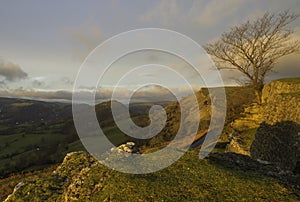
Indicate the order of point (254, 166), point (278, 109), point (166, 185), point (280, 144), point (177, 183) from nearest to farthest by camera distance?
point (166, 185) < point (177, 183) < point (254, 166) < point (280, 144) < point (278, 109)

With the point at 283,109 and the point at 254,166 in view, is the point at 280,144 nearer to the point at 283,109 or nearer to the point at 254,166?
the point at 283,109

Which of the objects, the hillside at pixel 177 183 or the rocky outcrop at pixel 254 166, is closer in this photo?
the hillside at pixel 177 183

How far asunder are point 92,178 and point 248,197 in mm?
6706

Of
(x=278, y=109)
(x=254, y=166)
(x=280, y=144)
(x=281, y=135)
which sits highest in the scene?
(x=278, y=109)

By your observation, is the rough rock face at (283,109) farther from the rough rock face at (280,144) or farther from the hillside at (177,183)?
Result: the hillside at (177,183)

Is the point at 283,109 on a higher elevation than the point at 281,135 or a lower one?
higher

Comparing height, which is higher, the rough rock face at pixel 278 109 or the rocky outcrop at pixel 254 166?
the rough rock face at pixel 278 109

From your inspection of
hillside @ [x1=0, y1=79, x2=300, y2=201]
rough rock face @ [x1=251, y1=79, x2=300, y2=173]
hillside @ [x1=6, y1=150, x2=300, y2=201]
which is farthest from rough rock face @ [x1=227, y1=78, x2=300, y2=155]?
hillside @ [x1=6, y1=150, x2=300, y2=201]

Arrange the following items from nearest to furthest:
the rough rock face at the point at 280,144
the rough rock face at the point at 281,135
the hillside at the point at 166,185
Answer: the hillside at the point at 166,185, the rough rock face at the point at 280,144, the rough rock face at the point at 281,135

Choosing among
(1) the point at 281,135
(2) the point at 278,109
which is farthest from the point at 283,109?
(1) the point at 281,135

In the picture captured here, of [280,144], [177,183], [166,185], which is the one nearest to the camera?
[166,185]

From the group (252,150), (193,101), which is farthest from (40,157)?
(252,150)

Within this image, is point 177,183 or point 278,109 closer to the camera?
point 177,183

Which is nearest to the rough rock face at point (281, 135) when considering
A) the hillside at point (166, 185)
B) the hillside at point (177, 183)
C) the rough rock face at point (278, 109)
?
the rough rock face at point (278, 109)
